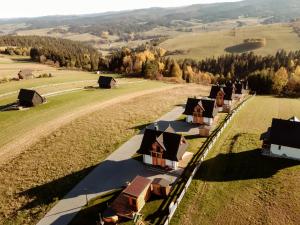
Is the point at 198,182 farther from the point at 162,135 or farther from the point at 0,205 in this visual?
the point at 0,205

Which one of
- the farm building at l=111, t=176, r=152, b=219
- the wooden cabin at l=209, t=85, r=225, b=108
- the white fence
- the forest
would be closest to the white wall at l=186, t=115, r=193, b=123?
the white fence

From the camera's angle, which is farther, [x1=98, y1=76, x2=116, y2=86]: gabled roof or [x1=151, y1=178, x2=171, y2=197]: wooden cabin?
[x1=98, y1=76, x2=116, y2=86]: gabled roof

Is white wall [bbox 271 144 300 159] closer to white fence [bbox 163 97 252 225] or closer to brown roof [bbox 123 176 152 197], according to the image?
white fence [bbox 163 97 252 225]

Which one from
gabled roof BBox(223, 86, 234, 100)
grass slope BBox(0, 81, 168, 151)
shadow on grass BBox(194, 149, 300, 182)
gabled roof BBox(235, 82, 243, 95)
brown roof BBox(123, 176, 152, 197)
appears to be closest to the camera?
brown roof BBox(123, 176, 152, 197)

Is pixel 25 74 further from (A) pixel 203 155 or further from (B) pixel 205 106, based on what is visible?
(A) pixel 203 155

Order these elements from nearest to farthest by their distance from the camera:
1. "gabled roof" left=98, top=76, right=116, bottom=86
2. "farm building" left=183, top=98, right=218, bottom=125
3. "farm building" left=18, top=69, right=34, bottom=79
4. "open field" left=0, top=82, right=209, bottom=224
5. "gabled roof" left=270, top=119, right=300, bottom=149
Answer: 1. "open field" left=0, top=82, right=209, bottom=224
2. "gabled roof" left=270, top=119, right=300, bottom=149
3. "farm building" left=183, top=98, right=218, bottom=125
4. "gabled roof" left=98, top=76, right=116, bottom=86
5. "farm building" left=18, top=69, right=34, bottom=79

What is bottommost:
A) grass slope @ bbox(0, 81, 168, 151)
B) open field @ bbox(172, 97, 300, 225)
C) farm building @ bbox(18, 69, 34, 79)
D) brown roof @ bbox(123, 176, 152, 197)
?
open field @ bbox(172, 97, 300, 225)

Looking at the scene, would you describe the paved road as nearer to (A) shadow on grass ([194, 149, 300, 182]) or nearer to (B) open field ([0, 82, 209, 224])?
(B) open field ([0, 82, 209, 224])

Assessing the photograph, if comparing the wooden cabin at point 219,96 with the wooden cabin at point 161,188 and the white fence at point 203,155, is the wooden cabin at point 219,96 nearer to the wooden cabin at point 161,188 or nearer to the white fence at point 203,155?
the white fence at point 203,155

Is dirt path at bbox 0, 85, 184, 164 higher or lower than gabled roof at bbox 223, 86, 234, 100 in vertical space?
lower
